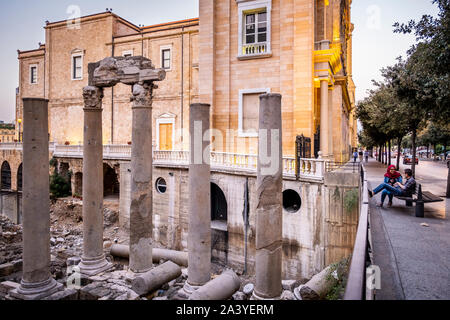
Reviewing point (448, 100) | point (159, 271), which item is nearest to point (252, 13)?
point (448, 100)

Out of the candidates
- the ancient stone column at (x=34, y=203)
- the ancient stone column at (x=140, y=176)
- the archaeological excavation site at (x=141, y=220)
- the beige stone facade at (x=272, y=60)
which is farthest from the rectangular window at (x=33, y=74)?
the ancient stone column at (x=140, y=176)

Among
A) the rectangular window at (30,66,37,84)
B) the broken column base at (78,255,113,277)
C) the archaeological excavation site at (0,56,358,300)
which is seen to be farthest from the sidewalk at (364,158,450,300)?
the rectangular window at (30,66,37,84)

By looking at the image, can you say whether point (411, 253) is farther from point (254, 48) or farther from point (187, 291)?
point (254, 48)

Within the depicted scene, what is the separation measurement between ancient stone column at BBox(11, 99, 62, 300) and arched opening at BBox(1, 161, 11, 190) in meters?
26.4

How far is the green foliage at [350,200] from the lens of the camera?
10266 mm

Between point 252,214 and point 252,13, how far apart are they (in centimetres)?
1126

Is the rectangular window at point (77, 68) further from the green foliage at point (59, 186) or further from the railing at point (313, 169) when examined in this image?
the railing at point (313, 169)

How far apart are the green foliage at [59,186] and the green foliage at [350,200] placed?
21130mm

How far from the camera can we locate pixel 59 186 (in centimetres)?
2248

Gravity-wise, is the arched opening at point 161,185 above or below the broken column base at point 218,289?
above

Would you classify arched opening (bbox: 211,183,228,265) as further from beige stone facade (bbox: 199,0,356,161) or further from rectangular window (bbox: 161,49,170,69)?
rectangular window (bbox: 161,49,170,69)

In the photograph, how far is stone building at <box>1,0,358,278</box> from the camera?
1134cm

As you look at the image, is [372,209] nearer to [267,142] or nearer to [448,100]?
[448,100]
